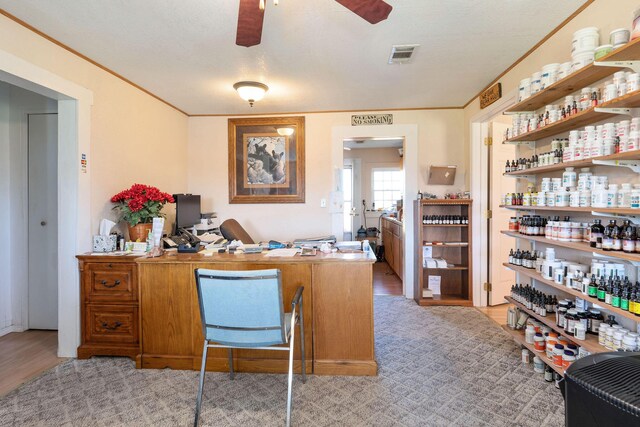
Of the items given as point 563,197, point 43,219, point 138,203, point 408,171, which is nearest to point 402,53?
point 563,197

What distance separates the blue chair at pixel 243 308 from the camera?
1.58 meters

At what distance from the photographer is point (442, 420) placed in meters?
1.75

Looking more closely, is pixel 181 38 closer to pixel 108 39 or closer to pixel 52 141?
pixel 108 39

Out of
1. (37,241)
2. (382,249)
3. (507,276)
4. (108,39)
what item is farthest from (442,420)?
(382,249)

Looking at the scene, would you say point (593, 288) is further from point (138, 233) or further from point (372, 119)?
point (138, 233)

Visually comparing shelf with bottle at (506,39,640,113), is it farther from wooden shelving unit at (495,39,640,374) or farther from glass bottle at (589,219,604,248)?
glass bottle at (589,219,604,248)

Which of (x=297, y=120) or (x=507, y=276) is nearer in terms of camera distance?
(x=507, y=276)

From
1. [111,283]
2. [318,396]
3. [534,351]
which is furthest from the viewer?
[111,283]

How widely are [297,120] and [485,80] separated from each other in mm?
2285

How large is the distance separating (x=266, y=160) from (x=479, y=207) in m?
2.82

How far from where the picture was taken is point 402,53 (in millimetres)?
2564

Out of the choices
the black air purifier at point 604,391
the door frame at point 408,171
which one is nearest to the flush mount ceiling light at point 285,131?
the door frame at point 408,171

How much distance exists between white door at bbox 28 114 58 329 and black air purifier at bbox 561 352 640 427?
4.01 m

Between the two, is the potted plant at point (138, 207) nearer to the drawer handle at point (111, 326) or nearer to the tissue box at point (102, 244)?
the tissue box at point (102, 244)
